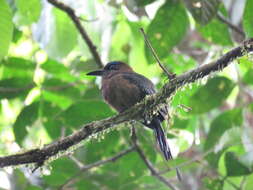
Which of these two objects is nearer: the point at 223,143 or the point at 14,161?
the point at 14,161

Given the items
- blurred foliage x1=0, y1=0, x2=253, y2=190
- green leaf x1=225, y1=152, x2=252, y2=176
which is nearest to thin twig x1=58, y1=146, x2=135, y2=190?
blurred foliage x1=0, y1=0, x2=253, y2=190

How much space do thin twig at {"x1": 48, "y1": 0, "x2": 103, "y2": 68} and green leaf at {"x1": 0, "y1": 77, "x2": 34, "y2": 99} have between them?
0.57 meters

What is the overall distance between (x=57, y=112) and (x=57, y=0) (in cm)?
89

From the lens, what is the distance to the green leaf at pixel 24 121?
3734 millimetres

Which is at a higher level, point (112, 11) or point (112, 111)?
point (112, 11)

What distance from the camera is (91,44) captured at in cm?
412

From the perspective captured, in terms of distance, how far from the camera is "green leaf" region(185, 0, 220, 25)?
3.02 metres

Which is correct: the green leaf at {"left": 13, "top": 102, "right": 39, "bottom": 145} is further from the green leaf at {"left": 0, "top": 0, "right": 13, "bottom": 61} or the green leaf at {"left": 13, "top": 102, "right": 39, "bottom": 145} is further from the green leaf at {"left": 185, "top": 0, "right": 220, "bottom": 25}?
the green leaf at {"left": 185, "top": 0, "right": 220, "bottom": 25}

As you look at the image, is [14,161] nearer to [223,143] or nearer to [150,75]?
[223,143]

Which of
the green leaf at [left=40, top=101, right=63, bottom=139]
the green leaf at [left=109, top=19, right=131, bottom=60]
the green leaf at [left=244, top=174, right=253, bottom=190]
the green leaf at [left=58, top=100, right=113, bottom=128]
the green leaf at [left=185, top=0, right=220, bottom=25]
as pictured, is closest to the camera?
the green leaf at [left=185, top=0, right=220, bottom=25]

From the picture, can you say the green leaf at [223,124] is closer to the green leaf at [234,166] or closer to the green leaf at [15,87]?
the green leaf at [234,166]

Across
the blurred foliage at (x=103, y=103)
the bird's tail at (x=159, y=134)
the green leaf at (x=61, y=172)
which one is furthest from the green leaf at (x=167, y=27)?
the green leaf at (x=61, y=172)

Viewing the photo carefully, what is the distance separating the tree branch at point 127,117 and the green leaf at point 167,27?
0.69 m

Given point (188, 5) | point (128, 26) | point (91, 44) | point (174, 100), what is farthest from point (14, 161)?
point (128, 26)
